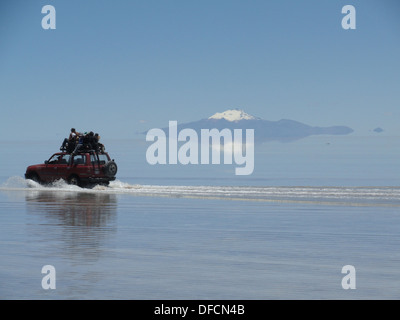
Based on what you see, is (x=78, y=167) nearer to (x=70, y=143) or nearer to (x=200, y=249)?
(x=70, y=143)

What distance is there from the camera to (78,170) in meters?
35.0

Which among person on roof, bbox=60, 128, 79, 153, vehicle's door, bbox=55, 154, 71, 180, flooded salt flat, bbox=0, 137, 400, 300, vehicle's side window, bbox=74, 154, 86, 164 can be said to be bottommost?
flooded salt flat, bbox=0, 137, 400, 300

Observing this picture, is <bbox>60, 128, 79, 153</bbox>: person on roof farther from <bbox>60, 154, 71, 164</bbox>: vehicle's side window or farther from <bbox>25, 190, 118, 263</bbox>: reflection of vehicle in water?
<bbox>25, 190, 118, 263</bbox>: reflection of vehicle in water

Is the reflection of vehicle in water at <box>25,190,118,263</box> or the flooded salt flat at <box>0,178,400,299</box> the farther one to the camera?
→ the reflection of vehicle in water at <box>25,190,118,263</box>

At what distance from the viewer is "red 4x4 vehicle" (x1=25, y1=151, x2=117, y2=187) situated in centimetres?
3475

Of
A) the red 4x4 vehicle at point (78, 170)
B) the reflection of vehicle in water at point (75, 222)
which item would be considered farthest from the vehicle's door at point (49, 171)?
the reflection of vehicle in water at point (75, 222)

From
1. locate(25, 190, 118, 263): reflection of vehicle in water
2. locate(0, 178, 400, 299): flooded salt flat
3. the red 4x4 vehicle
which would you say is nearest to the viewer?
locate(0, 178, 400, 299): flooded salt flat

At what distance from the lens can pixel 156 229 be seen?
16.7m

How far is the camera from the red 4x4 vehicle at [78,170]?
3475 centimetres

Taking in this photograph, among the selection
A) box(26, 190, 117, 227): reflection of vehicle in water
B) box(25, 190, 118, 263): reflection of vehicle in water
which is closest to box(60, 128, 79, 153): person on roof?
box(26, 190, 117, 227): reflection of vehicle in water

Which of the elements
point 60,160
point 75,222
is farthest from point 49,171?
point 75,222

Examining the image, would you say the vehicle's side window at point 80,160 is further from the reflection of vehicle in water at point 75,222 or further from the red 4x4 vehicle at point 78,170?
the reflection of vehicle in water at point 75,222

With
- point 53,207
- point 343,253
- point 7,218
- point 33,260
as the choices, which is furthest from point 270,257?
point 53,207
